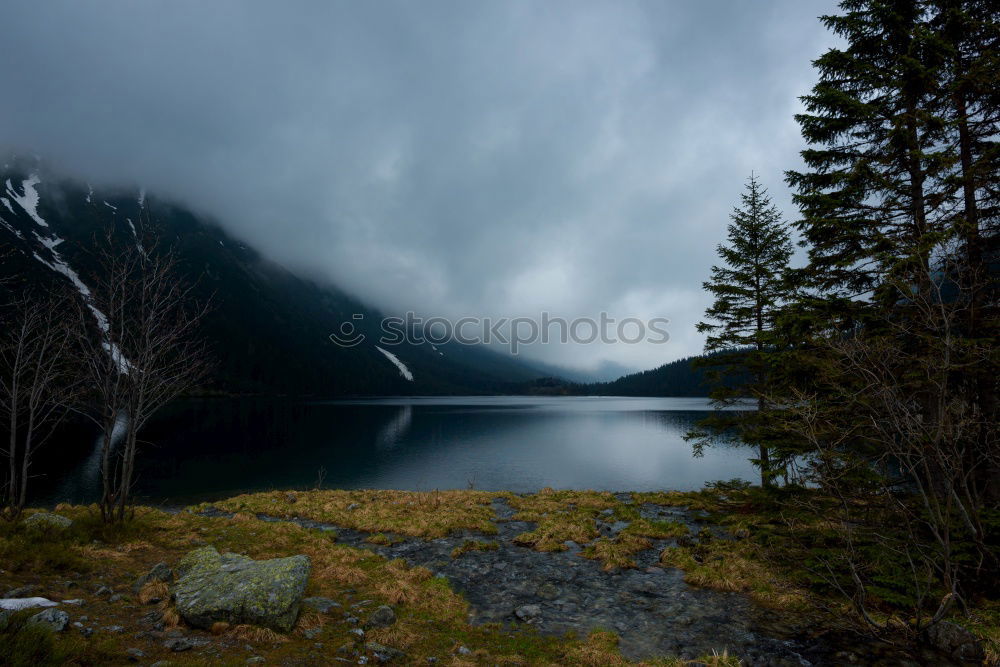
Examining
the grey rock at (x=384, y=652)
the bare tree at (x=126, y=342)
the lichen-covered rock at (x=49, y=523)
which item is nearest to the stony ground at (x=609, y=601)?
the grey rock at (x=384, y=652)

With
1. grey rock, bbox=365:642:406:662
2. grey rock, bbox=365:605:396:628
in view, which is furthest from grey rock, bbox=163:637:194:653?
grey rock, bbox=365:605:396:628

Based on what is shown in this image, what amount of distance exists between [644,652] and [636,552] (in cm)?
605

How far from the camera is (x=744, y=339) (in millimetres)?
18219

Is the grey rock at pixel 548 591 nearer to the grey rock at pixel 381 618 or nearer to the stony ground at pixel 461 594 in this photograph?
the stony ground at pixel 461 594

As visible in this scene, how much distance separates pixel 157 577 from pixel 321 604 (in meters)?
3.56

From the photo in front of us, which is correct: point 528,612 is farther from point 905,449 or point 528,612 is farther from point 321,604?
point 905,449

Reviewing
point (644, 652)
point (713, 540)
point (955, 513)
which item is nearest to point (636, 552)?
point (713, 540)

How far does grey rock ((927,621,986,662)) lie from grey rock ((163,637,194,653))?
1187 centimetres

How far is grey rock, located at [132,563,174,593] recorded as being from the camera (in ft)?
28.8

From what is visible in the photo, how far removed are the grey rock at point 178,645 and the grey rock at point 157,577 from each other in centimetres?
302

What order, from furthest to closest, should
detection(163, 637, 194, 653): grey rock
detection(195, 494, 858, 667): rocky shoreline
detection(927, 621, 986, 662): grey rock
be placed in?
detection(195, 494, 858, 667): rocky shoreline → detection(927, 621, 986, 662): grey rock → detection(163, 637, 194, 653): grey rock

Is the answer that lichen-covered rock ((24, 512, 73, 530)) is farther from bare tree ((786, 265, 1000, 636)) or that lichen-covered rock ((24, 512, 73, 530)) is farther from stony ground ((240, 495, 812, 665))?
bare tree ((786, 265, 1000, 636))

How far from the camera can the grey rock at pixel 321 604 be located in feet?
27.8

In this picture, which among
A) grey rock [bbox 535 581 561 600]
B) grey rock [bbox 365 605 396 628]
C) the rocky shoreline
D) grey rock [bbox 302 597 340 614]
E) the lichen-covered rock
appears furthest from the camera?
the lichen-covered rock
